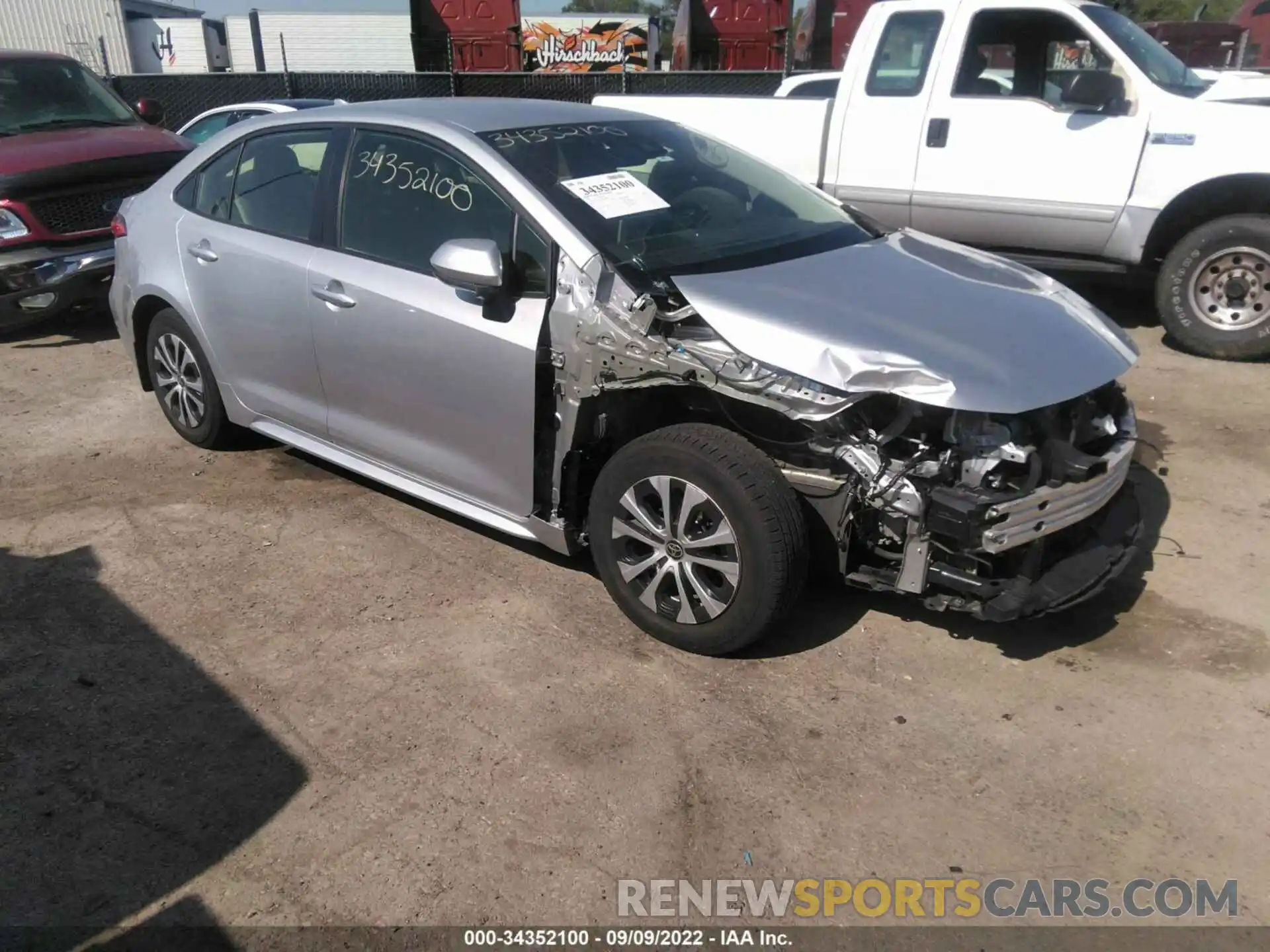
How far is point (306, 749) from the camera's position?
3.10 meters

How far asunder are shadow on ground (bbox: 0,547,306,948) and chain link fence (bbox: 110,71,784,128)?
39.4 ft

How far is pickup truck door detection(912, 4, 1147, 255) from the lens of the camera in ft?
21.7

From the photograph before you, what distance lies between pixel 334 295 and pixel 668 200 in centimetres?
140

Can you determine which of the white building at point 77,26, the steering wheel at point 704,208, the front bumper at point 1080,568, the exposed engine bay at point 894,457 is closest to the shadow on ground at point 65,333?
the steering wheel at point 704,208

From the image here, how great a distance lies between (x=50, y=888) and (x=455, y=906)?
1050mm

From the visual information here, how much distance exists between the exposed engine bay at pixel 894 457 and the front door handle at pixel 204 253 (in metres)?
2.06

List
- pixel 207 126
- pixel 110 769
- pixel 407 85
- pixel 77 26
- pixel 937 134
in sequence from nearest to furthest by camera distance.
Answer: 1. pixel 110 769
2. pixel 937 134
3. pixel 207 126
4. pixel 407 85
5. pixel 77 26

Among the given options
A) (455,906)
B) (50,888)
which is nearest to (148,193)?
(50,888)

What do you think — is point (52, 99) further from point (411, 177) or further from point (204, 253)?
point (411, 177)

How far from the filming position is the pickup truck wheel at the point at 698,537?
125 inches

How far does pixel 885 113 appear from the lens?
7246 millimetres

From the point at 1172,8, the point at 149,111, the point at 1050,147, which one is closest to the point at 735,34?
the point at 149,111

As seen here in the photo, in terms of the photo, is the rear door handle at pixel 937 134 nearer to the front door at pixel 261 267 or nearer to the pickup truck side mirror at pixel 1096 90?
the pickup truck side mirror at pixel 1096 90

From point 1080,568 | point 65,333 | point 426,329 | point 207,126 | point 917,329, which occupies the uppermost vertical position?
point 917,329
